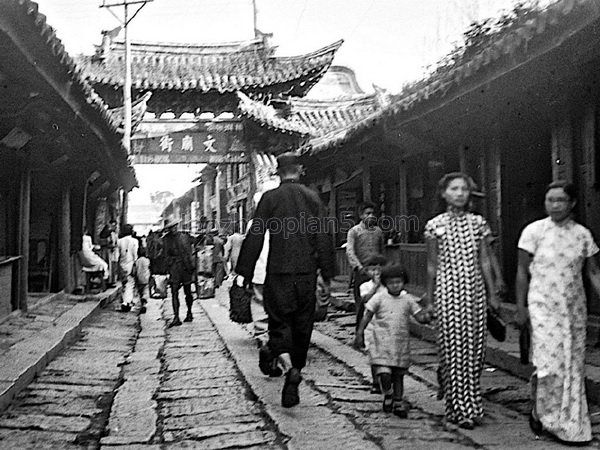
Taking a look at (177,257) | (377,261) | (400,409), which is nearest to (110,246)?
(177,257)

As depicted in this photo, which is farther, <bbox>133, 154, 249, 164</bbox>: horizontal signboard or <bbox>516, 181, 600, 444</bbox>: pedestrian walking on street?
<bbox>133, 154, 249, 164</bbox>: horizontal signboard

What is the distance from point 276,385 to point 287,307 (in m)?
0.97

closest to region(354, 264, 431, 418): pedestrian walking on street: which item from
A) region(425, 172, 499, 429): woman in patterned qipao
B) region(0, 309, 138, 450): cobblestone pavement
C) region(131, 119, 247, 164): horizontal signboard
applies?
region(425, 172, 499, 429): woman in patterned qipao

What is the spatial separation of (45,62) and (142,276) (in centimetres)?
705

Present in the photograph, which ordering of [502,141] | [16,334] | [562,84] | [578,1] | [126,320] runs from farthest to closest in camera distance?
[126,320], [502,141], [16,334], [562,84], [578,1]

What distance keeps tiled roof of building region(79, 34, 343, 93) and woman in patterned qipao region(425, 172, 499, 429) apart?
62.2ft

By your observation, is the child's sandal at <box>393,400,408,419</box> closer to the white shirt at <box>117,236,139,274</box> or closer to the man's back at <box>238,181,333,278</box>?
the man's back at <box>238,181,333,278</box>

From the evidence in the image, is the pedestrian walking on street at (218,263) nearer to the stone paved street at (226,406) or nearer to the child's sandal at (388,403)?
the stone paved street at (226,406)

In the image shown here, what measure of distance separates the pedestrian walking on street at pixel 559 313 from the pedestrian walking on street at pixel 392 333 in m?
0.78

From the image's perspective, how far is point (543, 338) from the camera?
4742 millimetres

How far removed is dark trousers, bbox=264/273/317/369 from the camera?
19.2 ft

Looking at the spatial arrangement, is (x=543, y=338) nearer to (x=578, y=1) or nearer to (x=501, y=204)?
(x=578, y=1)

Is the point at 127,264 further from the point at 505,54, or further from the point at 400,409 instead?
the point at 400,409

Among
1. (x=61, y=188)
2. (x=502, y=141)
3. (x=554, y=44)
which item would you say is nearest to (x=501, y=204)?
(x=502, y=141)
